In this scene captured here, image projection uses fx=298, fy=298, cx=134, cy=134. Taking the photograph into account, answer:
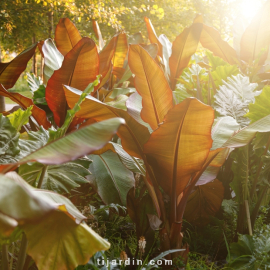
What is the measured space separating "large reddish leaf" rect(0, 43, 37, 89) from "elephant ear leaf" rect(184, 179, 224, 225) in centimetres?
128

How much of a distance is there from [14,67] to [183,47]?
43.3 inches

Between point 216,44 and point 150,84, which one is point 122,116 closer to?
point 150,84

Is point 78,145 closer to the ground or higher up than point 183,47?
closer to the ground

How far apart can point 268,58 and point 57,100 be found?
1.71 m

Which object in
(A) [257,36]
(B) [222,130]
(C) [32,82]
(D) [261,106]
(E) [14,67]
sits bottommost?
(B) [222,130]

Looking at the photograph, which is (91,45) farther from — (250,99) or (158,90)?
(250,99)

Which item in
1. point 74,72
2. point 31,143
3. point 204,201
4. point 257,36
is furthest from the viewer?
point 257,36

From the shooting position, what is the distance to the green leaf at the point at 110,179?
1536 millimetres

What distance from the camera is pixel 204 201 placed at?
1.76 metres

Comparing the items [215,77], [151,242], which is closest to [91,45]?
[215,77]

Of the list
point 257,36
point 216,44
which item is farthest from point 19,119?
point 257,36

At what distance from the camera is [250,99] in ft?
5.40

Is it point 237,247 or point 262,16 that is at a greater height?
point 262,16

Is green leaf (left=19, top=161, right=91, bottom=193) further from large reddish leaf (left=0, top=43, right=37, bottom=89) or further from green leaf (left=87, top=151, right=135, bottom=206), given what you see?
large reddish leaf (left=0, top=43, right=37, bottom=89)
